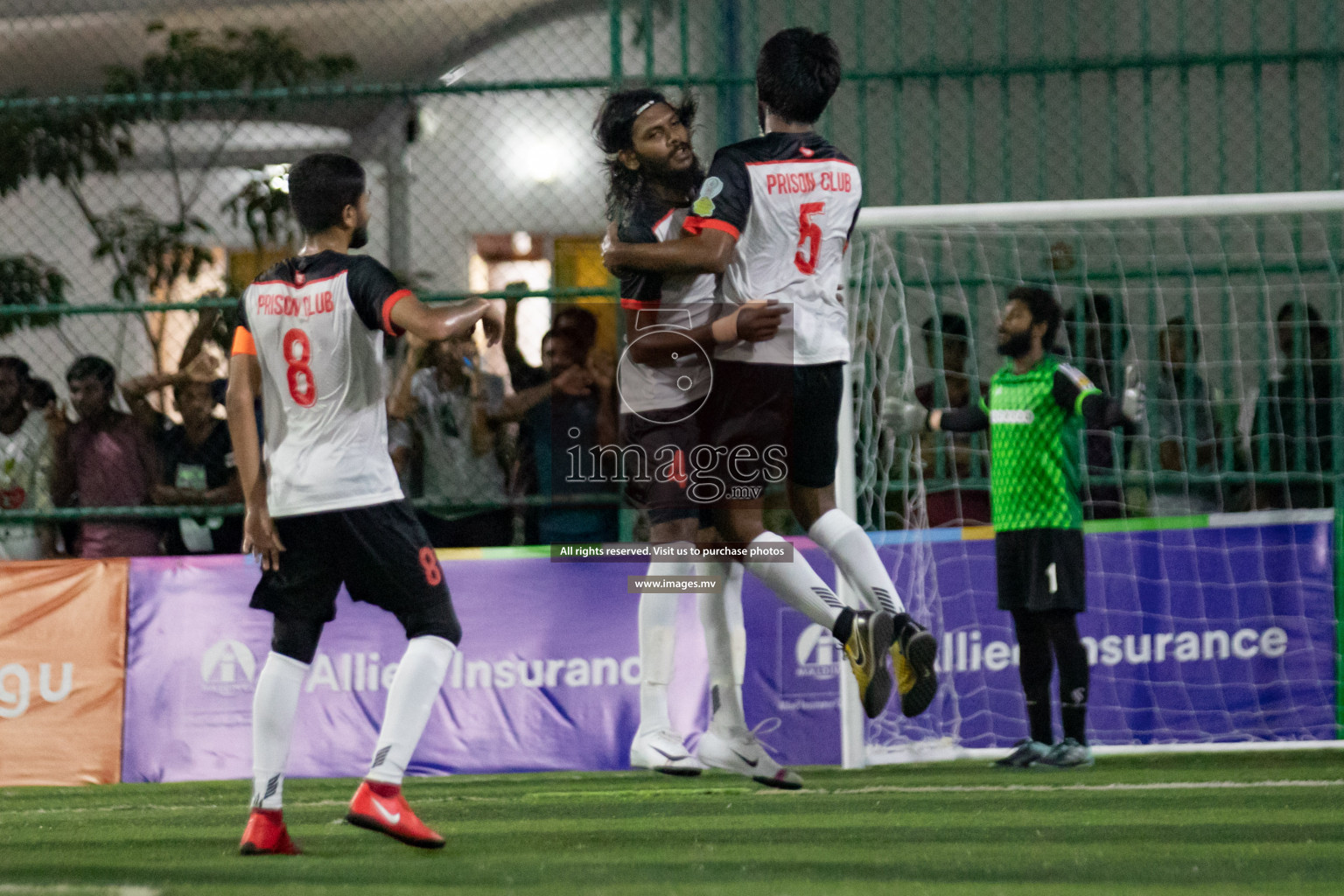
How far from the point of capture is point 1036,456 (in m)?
6.36

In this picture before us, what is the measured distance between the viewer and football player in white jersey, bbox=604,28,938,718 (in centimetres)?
457

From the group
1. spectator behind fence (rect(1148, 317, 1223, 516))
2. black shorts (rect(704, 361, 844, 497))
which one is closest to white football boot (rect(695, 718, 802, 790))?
black shorts (rect(704, 361, 844, 497))

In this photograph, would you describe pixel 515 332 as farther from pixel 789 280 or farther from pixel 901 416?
pixel 789 280

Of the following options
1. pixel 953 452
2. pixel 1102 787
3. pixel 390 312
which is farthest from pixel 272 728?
pixel 953 452

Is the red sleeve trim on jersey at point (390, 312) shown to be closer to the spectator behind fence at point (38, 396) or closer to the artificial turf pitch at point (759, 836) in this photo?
the artificial turf pitch at point (759, 836)

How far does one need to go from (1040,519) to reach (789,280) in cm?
213

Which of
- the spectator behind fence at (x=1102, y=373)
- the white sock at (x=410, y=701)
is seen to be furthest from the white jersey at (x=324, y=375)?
the spectator behind fence at (x=1102, y=373)

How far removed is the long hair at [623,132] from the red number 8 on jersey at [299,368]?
123 centimetres

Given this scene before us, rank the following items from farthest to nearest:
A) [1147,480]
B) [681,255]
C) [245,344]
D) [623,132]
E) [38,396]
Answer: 1. [38,396]
2. [1147,480]
3. [623,132]
4. [681,255]
5. [245,344]

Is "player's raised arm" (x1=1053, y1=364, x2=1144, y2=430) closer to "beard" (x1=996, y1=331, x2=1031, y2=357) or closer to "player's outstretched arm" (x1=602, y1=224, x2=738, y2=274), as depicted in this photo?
"beard" (x1=996, y1=331, x2=1031, y2=357)

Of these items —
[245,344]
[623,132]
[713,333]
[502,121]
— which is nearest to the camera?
[245,344]

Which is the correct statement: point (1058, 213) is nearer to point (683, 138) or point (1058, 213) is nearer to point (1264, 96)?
point (683, 138)

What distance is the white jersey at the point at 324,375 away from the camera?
3994mm

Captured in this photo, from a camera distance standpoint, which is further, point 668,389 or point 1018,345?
point 1018,345
